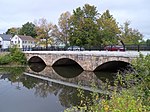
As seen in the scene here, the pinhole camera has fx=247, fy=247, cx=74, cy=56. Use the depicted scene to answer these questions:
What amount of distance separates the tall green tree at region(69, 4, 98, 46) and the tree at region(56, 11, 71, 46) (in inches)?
273

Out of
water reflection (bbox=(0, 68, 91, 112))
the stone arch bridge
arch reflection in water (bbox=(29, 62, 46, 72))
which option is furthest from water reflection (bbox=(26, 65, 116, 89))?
arch reflection in water (bbox=(29, 62, 46, 72))

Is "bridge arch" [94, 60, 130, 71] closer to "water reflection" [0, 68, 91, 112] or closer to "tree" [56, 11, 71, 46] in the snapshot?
"water reflection" [0, 68, 91, 112]

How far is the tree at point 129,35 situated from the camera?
57.7 metres

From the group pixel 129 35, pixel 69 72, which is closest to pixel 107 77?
pixel 69 72

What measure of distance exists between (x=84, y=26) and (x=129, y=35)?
14.4 m

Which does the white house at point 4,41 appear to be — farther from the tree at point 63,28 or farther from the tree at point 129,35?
the tree at point 129,35

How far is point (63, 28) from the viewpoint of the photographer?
61156 mm

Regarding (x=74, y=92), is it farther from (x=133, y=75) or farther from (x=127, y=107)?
(x=127, y=107)

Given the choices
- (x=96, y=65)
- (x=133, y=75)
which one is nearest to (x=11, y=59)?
(x=96, y=65)

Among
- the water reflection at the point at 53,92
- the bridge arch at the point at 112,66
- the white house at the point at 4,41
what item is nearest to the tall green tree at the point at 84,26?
the bridge arch at the point at 112,66

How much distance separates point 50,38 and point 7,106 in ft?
164

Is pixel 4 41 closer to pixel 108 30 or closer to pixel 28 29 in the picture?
pixel 28 29

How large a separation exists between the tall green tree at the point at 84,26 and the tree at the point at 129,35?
32.7 ft

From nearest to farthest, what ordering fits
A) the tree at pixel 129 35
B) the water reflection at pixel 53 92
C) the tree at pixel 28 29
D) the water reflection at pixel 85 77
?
the water reflection at pixel 53 92, the water reflection at pixel 85 77, the tree at pixel 129 35, the tree at pixel 28 29
